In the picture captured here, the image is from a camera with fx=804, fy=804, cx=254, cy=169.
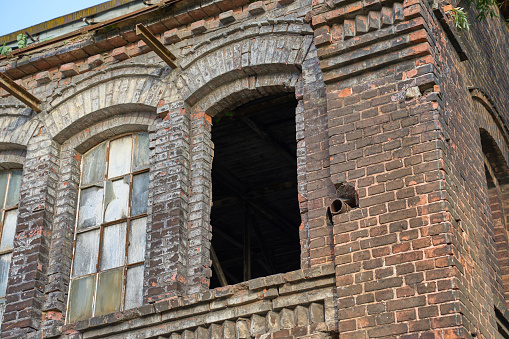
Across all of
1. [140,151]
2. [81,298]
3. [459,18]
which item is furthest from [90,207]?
[459,18]

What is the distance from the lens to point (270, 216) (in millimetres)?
14648

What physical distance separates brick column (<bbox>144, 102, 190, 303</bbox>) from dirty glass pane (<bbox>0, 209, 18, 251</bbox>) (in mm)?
2071

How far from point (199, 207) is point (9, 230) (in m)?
2.76

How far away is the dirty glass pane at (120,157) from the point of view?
9375 mm

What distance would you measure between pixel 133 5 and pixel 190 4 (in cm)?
88

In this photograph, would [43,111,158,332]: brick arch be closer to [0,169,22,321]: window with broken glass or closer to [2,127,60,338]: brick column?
[2,127,60,338]: brick column

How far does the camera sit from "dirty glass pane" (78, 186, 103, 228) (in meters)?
9.23

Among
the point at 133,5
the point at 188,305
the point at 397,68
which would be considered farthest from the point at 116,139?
the point at 397,68

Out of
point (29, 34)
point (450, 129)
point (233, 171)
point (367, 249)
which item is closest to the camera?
point (367, 249)

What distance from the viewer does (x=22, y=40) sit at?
1057 cm

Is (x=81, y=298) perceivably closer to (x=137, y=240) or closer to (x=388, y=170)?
(x=137, y=240)

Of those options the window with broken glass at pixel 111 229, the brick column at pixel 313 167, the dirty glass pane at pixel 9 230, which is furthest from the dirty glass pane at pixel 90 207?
the brick column at pixel 313 167

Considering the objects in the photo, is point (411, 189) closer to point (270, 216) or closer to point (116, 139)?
point (116, 139)

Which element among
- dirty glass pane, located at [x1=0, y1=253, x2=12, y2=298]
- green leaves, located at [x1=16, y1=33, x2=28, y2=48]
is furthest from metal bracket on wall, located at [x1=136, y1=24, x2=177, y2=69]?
dirty glass pane, located at [x1=0, y1=253, x2=12, y2=298]
